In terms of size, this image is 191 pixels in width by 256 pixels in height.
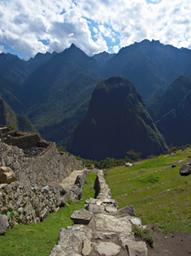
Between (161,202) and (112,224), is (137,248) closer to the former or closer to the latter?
(112,224)

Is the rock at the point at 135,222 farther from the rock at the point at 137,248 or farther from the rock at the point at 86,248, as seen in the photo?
A: the rock at the point at 86,248

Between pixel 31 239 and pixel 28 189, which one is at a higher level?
pixel 28 189

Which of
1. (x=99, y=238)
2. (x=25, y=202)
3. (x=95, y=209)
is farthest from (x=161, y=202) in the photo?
(x=99, y=238)

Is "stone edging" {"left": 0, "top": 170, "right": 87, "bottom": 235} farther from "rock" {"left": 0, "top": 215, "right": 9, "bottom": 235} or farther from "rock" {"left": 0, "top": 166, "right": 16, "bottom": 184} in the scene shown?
"rock" {"left": 0, "top": 166, "right": 16, "bottom": 184}

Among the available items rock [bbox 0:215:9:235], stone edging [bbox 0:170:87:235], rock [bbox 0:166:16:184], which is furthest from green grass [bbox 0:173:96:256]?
rock [bbox 0:166:16:184]

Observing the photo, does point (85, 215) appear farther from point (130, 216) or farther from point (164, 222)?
point (164, 222)

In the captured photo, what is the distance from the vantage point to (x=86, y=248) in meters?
11.5

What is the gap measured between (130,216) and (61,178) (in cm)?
3032

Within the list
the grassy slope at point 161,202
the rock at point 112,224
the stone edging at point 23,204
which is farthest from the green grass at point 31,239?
the grassy slope at point 161,202

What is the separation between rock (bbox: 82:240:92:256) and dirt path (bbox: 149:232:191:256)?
6.27 ft

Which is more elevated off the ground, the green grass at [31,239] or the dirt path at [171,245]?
the green grass at [31,239]

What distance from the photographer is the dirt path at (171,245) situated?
12.7 m

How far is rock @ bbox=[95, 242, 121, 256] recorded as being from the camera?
11.5 meters

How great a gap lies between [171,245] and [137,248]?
2058 mm
